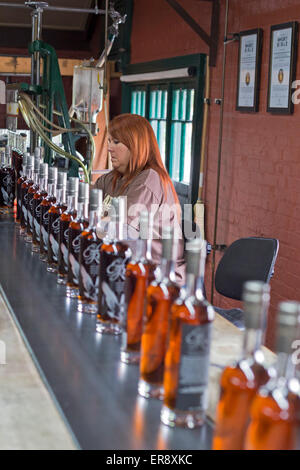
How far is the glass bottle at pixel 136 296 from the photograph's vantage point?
1.26 metres

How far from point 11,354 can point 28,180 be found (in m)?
1.16

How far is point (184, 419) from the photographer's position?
1026 mm

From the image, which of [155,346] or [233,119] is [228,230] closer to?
[233,119]

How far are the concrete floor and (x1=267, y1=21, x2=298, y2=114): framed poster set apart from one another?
2.80m

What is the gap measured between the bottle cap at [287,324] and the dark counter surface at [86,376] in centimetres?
24

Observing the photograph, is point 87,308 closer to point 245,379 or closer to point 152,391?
point 152,391

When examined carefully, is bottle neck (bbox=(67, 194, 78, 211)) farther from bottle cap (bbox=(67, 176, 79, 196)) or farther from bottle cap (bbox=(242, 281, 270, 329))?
bottle cap (bbox=(242, 281, 270, 329))

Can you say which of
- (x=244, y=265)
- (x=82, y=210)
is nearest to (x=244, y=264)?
(x=244, y=265)

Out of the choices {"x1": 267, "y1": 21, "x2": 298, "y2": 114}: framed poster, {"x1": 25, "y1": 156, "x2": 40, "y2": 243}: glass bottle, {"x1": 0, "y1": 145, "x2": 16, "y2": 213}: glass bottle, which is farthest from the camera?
{"x1": 267, "y1": 21, "x2": 298, "y2": 114}: framed poster

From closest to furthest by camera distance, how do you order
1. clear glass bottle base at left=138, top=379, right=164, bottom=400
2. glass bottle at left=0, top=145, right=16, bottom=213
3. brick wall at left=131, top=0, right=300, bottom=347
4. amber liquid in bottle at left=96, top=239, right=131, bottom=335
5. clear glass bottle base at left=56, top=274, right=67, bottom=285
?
1. clear glass bottle base at left=138, top=379, right=164, bottom=400
2. amber liquid in bottle at left=96, top=239, right=131, bottom=335
3. clear glass bottle base at left=56, top=274, right=67, bottom=285
4. glass bottle at left=0, top=145, right=16, bottom=213
5. brick wall at left=131, top=0, right=300, bottom=347

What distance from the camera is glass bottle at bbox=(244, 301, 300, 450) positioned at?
776mm

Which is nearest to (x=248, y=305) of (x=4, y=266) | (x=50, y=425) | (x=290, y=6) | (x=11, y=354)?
(x=50, y=425)

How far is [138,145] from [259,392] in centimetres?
215

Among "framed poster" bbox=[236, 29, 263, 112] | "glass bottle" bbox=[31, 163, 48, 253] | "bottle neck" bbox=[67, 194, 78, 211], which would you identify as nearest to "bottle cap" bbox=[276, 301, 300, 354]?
"bottle neck" bbox=[67, 194, 78, 211]
